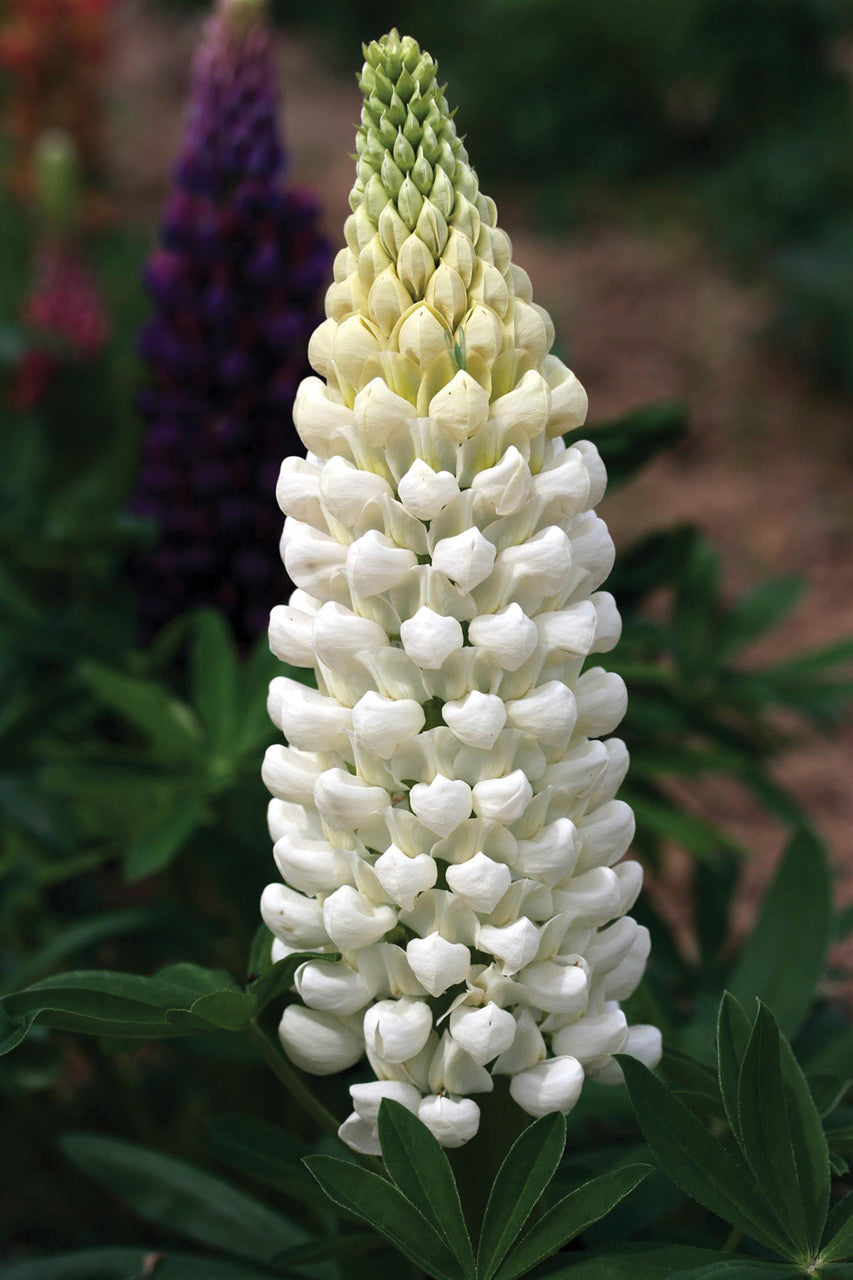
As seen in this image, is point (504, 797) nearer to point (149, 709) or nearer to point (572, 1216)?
point (572, 1216)

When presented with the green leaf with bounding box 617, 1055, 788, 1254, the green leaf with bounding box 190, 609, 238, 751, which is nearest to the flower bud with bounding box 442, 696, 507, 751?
the green leaf with bounding box 617, 1055, 788, 1254

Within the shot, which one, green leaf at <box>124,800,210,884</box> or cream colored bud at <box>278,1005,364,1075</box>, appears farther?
green leaf at <box>124,800,210,884</box>

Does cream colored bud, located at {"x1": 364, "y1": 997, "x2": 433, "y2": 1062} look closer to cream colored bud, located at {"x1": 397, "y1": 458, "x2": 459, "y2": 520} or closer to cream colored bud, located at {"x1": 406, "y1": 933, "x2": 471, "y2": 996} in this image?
cream colored bud, located at {"x1": 406, "y1": 933, "x2": 471, "y2": 996}

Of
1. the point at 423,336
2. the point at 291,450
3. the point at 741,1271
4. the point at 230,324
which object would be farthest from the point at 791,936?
the point at 230,324

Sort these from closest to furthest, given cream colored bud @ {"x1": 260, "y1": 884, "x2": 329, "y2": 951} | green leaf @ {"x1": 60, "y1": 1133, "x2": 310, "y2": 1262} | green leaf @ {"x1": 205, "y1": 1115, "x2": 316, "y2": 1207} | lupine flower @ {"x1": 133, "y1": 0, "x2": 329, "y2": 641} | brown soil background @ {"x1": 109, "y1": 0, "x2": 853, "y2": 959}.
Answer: cream colored bud @ {"x1": 260, "y1": 884, "x2": 329, "y2": 951}
green leaf @ {"x1": 205, "y1": 1115, "x2": 316, "y2": 1207}
green leaf @ {"x1": 60, "y1": 1133, "x2": 310, "y2": 1262}
lupine flower @ {"x1": 133, "y1": 0, "x2": 329, "y2": 641}
brown soil background @ {"x1": 109, "y1": 0, "x2": 853, "y2": 959}

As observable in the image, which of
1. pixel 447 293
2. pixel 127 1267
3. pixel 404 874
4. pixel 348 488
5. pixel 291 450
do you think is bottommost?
pixel 127 1267

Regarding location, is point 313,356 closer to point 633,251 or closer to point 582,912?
point 582,912
